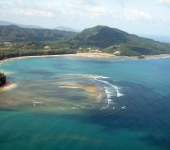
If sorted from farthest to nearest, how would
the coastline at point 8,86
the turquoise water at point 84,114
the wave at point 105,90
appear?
the coastline at point 8,86 → the wave at point 105,90 → the turquoise water at point 84,114

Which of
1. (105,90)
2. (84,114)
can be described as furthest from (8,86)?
(84,114)

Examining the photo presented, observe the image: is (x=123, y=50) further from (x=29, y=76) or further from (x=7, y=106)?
(x=7, y=106)

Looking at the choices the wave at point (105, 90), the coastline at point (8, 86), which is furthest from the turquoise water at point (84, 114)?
the coastline at point (8, 86)

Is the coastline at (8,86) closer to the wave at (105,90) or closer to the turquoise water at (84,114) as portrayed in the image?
the turquoise water at (84,114)

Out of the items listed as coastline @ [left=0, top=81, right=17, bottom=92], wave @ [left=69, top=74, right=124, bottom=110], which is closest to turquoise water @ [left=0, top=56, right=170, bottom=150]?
wave @ [left=69, top=74, right=124, bottom=110]

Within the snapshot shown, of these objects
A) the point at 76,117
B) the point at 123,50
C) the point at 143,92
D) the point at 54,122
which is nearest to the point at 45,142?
the point at 54,122

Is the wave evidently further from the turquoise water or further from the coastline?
the coastline

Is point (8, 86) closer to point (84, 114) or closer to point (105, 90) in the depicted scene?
point (105, 90)

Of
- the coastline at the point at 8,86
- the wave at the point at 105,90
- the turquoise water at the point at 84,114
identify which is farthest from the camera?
the coastline at the point at 8,86
